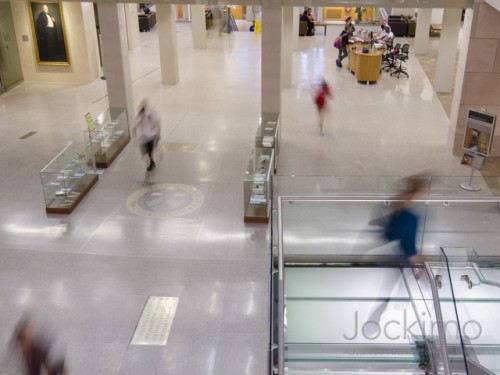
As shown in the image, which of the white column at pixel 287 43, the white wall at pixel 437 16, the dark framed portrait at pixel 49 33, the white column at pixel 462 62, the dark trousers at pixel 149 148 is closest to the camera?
the dark trousers at pixel 149 148

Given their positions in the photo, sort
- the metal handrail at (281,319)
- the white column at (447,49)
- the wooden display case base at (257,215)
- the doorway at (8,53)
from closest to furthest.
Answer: the metal handrail at (281,319) → the wooden display case base at (257,215) → the white column at (447,49) → the doorway at (8,53)

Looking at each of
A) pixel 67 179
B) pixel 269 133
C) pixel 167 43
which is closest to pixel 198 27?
pixel 167 43

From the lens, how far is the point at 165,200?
1108cm

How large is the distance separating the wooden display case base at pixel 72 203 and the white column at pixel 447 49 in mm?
11604

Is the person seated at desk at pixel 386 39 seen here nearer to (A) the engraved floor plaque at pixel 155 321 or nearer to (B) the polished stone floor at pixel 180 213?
(B) the polished stone floor at pixel 180 213

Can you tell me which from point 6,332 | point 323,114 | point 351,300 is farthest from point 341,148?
point 6,332

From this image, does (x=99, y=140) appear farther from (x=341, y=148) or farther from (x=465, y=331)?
(x=465, y=331)

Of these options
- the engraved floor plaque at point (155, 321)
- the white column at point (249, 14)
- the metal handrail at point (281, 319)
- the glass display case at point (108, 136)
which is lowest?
the engraved floor plaque at point (155, 321)

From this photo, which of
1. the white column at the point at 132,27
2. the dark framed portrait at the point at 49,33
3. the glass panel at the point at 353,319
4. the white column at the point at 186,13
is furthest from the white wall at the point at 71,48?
the white column at the point at 186,13

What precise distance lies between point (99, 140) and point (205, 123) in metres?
3.62

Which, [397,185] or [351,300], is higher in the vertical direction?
[397,185]

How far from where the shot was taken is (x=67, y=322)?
767 centimetres

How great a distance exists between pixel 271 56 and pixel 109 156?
4497 millimetres

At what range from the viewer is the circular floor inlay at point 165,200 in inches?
417
